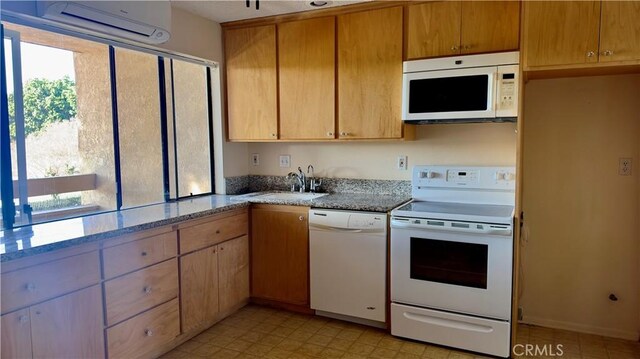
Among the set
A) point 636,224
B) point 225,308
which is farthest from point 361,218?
point 636,224

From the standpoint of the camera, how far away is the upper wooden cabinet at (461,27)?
2590mm

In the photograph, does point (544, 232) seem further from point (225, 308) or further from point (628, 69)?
point (225, 308)

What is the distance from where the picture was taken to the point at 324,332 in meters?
2.90

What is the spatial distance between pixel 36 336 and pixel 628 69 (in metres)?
3.38

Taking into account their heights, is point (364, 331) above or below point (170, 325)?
below

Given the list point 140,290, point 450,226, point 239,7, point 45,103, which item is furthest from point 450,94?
point 45,103

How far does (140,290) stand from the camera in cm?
236

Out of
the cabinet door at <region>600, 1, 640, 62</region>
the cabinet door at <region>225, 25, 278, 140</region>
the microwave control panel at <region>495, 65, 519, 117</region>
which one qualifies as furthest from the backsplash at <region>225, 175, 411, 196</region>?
the cabinet door at <region>600, 1, 640, 62</region>

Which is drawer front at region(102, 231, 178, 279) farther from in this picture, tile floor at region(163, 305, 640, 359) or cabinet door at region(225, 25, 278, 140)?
cabinet door at region(225, 25, 278, 140)

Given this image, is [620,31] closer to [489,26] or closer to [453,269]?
[489,26]

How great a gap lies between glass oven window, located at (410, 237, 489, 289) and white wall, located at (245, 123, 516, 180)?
2.44 feet

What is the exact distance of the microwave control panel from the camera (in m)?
2.53

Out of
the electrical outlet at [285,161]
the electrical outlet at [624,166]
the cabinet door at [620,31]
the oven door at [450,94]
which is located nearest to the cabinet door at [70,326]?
the electrical outlet at [285,161]

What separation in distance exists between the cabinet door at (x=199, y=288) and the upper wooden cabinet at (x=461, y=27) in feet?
6.44
